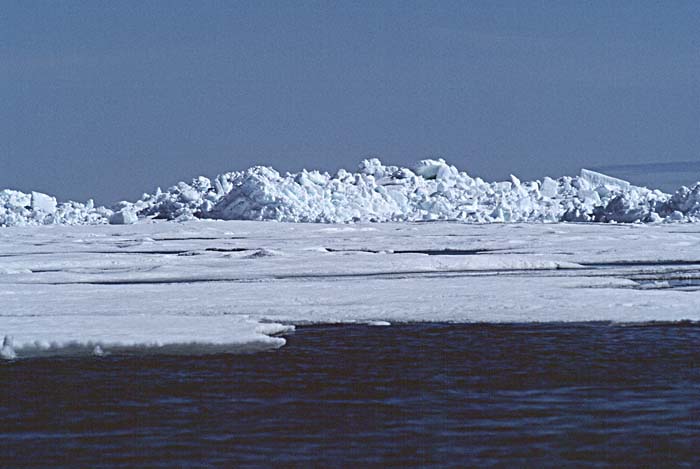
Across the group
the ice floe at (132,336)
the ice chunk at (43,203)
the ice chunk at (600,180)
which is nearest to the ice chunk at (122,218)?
the ice chunk at (43,203)

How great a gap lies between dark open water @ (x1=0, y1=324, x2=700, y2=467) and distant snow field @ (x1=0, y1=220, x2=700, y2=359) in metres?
0.53

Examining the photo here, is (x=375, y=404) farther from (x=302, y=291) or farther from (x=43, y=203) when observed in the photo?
(x=43, y=203)

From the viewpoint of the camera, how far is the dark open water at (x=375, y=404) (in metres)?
5.18

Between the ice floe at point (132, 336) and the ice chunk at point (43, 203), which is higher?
the ice chunk at point (43, 203)

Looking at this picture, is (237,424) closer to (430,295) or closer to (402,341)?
(402,341)

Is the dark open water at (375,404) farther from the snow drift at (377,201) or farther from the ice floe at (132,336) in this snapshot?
the snow drift at (377,201)

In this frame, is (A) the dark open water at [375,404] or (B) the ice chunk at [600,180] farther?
(B) the ice chunk at [600,180]

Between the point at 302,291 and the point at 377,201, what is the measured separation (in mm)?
34751

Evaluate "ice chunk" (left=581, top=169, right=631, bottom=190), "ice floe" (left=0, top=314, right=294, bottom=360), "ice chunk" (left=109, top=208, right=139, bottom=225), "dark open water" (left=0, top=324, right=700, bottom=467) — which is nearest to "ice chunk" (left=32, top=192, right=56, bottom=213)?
"ice chunk" (left=109, top=208, right=139, bottom=225)

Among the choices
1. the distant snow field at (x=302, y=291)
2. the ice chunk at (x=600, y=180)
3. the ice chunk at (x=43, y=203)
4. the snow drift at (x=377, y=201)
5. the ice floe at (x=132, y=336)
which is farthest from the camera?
the ice chunk at (x=600, y=180)

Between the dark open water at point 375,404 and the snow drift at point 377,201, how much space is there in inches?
1215

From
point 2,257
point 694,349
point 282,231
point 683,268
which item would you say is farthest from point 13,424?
point 282,231

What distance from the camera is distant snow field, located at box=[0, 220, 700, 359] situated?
835cm

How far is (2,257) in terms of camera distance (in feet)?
69.6
